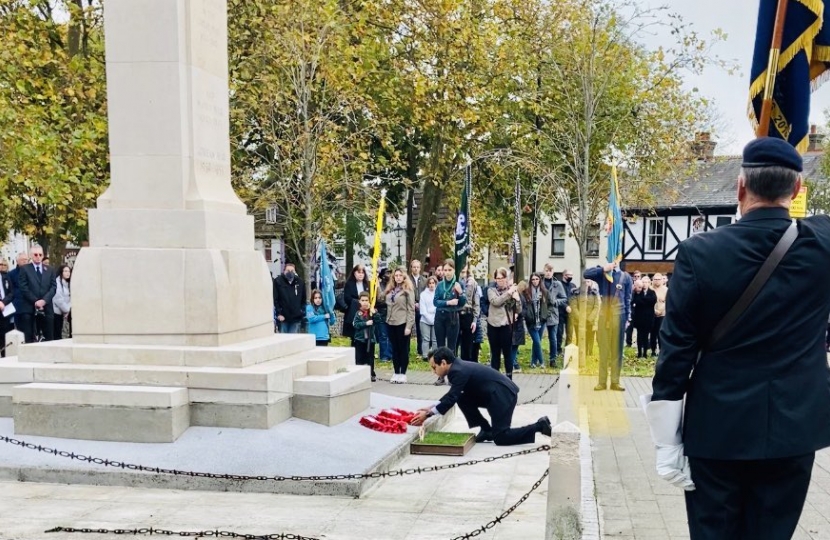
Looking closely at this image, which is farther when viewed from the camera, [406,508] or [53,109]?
[53,109]

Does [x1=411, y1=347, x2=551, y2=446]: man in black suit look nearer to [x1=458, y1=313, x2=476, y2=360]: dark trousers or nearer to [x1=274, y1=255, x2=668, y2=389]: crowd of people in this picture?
[x1=274, y1=255, x2=668, y2=389]: crowd of people

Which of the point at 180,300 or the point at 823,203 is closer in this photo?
the point at 180,300

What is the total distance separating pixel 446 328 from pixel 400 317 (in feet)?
3.19

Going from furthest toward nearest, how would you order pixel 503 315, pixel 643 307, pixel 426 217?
pixel 426 217, pixel 643 307, pixel 503 315

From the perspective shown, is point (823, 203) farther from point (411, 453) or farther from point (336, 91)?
point (411, 453)

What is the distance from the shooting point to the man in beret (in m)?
2.94

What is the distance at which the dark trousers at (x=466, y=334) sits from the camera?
46.5ft

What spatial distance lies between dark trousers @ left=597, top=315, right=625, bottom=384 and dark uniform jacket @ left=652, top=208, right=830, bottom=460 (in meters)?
9.17

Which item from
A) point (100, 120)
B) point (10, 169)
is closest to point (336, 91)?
point (100, 120)

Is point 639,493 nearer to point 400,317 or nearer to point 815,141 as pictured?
point 400,317

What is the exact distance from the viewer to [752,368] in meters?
2.96

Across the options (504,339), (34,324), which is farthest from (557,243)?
(34,324)

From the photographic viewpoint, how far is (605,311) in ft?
40.3

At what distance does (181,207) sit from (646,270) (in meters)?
38.1
